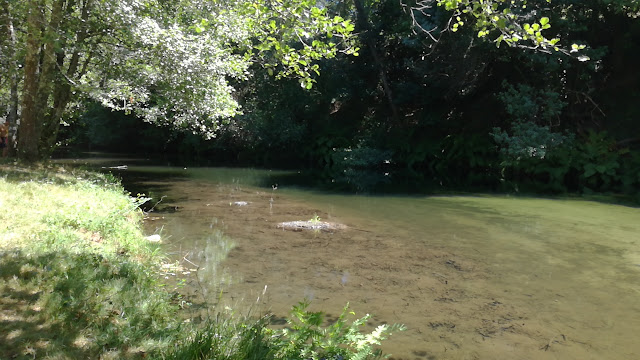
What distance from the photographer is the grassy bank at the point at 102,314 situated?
3338 mm

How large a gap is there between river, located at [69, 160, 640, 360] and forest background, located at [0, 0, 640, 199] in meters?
2.72

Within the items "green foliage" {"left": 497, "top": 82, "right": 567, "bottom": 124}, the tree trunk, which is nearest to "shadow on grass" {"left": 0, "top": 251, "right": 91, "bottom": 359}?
the tree trunk

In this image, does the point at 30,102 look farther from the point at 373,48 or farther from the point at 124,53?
the point at 373,48

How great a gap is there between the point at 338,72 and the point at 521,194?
1451 cm

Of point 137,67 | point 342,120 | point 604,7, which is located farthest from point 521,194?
point 342,120

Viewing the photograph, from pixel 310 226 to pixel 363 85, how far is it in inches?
763

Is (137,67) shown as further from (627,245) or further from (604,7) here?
(604,7)

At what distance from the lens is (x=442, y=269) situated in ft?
24.4

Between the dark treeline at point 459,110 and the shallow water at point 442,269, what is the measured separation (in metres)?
7.34

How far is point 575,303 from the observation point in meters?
6.06

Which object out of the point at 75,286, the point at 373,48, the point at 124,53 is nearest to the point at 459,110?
the point at 373,48

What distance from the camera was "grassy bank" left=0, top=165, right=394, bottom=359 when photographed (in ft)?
11.0

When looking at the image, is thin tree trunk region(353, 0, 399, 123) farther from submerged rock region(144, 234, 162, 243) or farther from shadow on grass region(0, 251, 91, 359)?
shadow on grass region(0, 251, 91, 359)

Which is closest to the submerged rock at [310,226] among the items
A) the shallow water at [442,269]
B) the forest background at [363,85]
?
the shallow water at [442,269]
